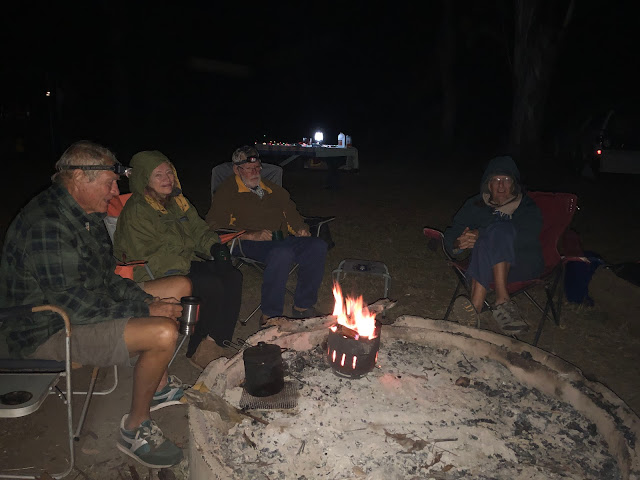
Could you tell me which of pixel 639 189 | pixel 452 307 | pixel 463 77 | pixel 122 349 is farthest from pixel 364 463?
pixel 463 77

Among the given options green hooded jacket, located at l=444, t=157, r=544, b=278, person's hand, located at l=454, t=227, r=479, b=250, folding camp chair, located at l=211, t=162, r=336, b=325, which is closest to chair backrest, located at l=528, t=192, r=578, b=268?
green hooded jacket, located at l=444, t=157, r=544, b=278

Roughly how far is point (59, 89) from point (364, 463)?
15.2 m

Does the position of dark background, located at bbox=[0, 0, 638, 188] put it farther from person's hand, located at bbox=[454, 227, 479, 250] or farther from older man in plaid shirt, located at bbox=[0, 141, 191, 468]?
older man in plaid shirt, located at bbox=[0, 141, 191, 468]

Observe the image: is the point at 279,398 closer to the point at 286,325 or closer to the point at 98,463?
the point at 286,325

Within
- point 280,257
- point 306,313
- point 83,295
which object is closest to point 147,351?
point 83,295

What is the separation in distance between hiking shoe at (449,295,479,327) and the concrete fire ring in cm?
62

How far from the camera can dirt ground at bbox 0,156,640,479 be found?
2453 mm

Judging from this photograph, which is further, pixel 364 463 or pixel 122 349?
pixel 122 349

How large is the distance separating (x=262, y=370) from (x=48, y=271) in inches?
42.1

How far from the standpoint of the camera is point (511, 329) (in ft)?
10.5

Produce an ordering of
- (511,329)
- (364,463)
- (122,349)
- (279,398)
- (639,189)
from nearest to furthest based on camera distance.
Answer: (364,463), (122,349), (279,398), (511,329), (639,189)

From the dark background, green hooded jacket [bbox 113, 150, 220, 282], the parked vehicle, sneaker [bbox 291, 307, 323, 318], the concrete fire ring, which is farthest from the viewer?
the dark background

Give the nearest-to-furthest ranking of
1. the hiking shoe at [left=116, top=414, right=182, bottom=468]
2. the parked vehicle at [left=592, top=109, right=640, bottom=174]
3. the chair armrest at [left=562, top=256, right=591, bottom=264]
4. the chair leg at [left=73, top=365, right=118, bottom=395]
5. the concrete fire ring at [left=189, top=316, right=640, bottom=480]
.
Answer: the concrete fire ring at [left=189, top=316, right=640, bottom=480] < the hiking shoe at [left=116, top=414, right=182, bottom=468] < the chair leg at [left=73, top=365, right=118, bottom=395] < the chair armrest at [left=562, top=256, right=591, bottom=264] < the parked vehicle at [left=592, top=109, right=640, bottom=174]

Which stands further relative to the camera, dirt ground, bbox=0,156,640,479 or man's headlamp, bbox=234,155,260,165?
man's headlamp, bbox=234,155,260,165
